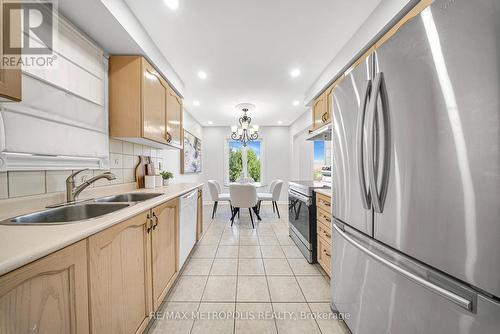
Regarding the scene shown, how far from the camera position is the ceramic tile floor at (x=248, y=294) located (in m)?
1.39

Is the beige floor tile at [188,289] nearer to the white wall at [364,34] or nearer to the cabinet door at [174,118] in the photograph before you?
the cabinet door at [174,118]

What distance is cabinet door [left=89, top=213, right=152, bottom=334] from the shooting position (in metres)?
0.83

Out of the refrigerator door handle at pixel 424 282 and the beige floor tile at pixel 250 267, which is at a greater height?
the refrigerator door handle at pixel 424 282

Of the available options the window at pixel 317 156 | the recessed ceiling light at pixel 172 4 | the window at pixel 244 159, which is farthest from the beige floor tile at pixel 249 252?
the window at pixel 244 159

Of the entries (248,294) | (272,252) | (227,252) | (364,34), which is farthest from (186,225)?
(364,34)

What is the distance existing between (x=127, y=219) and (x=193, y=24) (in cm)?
172

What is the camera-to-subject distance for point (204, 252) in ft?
8.37

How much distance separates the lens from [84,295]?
2.50 feet

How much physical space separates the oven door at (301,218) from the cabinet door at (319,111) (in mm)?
1050

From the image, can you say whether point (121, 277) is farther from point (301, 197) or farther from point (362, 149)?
point (301, 197)

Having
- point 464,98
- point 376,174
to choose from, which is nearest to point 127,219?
point 376,174

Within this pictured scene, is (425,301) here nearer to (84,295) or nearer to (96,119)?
(84,295)

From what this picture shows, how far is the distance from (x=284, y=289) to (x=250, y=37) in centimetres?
247

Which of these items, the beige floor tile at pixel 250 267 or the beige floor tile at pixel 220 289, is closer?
the beige floor tile at pixel 220 289
